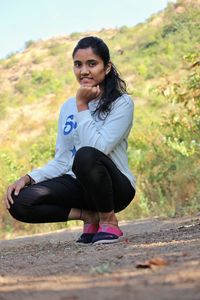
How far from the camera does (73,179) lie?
14.0ft

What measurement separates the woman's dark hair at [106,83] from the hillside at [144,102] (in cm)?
182

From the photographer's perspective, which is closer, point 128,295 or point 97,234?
point 128,295


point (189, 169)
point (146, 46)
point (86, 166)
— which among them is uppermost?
point (146, 46)

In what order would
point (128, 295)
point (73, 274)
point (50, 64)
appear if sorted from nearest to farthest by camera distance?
point (128, 295) < point (73, 274) < point (50, 64)

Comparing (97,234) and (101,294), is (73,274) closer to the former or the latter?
(101,294)

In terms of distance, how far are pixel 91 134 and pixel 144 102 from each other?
2021 cm

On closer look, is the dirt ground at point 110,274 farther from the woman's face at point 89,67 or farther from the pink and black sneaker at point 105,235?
the woman's face at point 89,67

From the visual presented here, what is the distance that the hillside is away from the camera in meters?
8.98

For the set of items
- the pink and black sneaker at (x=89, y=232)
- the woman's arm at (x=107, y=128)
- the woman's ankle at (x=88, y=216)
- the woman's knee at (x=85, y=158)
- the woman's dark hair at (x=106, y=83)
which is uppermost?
the woman's dark hair at (x=106, y=83)

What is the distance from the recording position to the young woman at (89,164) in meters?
3.99

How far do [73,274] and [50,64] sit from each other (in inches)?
1385

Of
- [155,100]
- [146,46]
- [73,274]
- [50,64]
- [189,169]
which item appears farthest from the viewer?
[50,64]

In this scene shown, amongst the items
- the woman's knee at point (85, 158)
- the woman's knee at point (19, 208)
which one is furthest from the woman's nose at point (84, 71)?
the woman's knee at point (19, 208)

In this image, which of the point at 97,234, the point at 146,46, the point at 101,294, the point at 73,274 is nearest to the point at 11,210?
the point at 97,234
